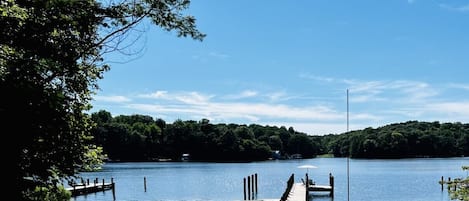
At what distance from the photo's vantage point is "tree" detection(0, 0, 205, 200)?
8.81 metres

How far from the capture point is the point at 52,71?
9328mm

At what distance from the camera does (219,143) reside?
128 metres

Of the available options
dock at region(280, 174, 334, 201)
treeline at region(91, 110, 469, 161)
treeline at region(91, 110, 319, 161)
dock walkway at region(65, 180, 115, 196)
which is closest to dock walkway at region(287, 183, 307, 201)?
dock at region(280, 174, 334, 201)

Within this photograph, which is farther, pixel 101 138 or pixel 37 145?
pixel 101 138

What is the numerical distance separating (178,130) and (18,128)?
400ft

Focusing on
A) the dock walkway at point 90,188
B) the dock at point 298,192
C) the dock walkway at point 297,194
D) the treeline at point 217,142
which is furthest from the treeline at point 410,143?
the dock walkway at point 297,194

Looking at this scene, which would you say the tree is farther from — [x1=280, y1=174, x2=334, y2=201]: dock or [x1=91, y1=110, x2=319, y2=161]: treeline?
[x1=91, y1=110, x2=319, y2=161]: treeline

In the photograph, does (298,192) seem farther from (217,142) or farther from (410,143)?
(410,143)

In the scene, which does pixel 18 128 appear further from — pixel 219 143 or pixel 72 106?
pixel 219 143

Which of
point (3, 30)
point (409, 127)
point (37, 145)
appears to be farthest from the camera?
point (409, 127)

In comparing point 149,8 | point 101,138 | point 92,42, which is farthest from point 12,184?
point 101,138

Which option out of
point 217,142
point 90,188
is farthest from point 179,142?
point 90,188

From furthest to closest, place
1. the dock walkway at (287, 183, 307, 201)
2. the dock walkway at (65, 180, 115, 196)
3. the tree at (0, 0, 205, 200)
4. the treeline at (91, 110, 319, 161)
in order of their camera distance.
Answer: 1. the treeline at (91, 110, 319, 161)
2. the dock walkway at (65, 180, 115, 196)
3. the dock walkway at (287, 183, 307, 201)
4. the tree at (0, 0, 205, 200)

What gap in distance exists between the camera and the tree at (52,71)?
8812mm
